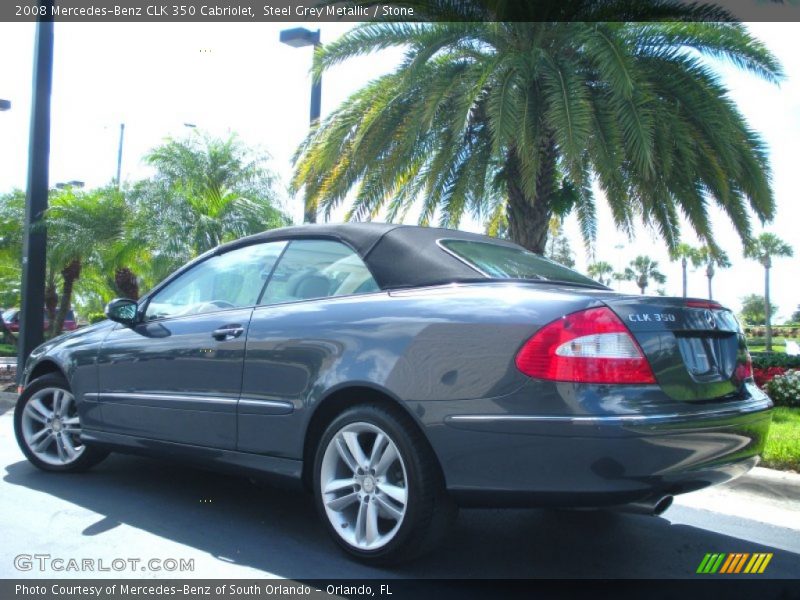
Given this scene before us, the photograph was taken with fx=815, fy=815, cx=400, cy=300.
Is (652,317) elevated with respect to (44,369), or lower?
elevated

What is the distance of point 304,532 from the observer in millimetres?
4164

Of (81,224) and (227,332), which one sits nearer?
(227,332)

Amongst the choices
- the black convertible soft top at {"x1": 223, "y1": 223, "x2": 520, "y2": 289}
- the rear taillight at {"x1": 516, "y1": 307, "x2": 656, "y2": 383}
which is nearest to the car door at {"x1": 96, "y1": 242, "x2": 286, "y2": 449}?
the black convertible soft top at {"x1": 223, "y1": 223, "x2": 520, "y2": 289}

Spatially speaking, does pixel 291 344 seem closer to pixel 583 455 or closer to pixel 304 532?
pixel 304 532

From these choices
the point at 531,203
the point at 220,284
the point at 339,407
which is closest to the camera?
the point at 339,407

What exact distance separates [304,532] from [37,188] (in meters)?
8.43

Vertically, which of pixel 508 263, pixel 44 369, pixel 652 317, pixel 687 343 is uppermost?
pixel 508 263

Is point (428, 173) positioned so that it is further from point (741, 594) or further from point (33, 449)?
point (741, 594)

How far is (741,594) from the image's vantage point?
344 cm

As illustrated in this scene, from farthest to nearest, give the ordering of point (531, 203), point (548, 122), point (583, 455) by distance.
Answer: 1. point (531, 203)
2. point (548, 122)
3. point (583, 455)

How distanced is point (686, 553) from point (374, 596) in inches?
65.5

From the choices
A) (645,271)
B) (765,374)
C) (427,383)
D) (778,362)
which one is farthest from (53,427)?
(645,271)

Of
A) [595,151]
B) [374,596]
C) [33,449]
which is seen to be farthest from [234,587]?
[595,151]

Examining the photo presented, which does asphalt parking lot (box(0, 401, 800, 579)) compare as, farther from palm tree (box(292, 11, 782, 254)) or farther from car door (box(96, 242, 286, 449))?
palm tree (box(292, 11, 782, 254))
